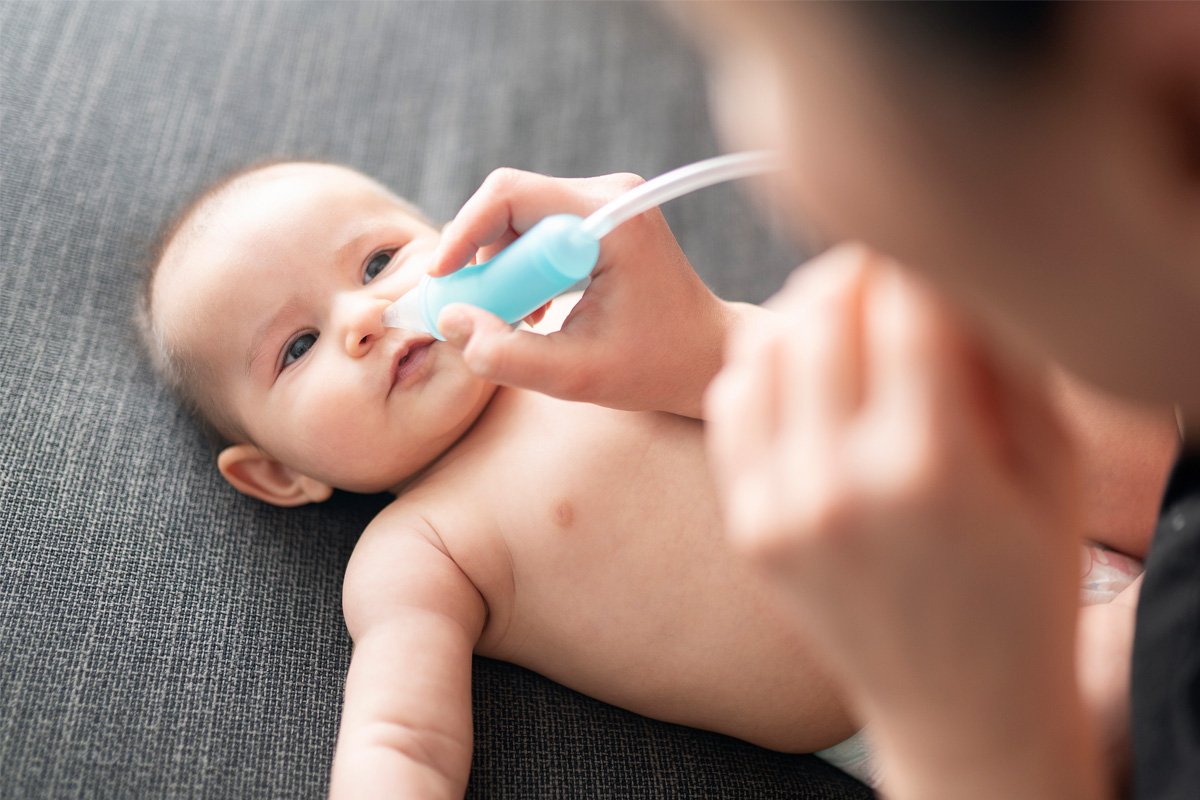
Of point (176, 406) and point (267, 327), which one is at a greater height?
point (267, 327)

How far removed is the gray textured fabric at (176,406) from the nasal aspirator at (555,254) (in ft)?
1.52

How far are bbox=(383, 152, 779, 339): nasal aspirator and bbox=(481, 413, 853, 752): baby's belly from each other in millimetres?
297

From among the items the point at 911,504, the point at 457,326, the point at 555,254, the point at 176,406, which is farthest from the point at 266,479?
the point at 911,504

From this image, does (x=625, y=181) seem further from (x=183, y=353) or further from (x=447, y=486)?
(x=183, y=353)

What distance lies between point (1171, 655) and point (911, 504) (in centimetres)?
34

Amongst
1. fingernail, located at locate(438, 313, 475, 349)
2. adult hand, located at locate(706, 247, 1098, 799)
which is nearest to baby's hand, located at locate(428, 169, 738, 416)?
fingernail, located at locate(438, 313, 475, 349)

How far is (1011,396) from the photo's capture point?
0.38 meters

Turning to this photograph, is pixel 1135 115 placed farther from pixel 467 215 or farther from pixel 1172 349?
pixel 467 215

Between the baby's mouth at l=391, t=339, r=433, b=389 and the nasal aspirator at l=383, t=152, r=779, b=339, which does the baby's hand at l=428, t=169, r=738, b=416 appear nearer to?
Answer: the nasal aspirator at l=383, t=152, r=779, b=339

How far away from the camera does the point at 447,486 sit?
103cm

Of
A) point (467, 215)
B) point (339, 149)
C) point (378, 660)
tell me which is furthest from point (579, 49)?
point (378, 660)

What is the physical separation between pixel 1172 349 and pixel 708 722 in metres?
0.74

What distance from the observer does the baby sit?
91 centimetres

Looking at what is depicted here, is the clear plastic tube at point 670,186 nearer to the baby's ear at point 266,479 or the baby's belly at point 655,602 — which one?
the baby's belly at point 655,602
